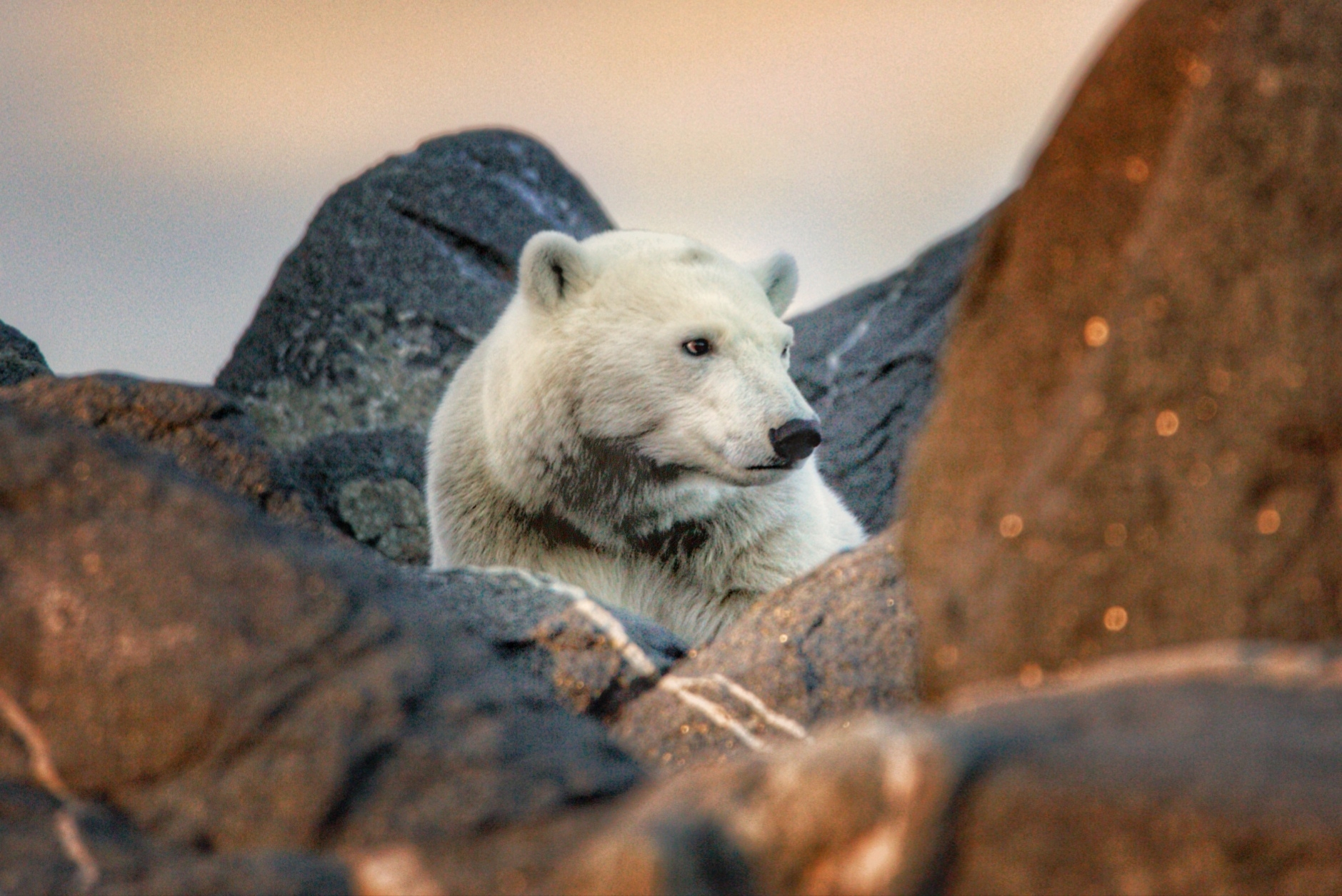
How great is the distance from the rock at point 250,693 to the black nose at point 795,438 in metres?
2.52

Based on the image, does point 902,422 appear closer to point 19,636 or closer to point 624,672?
point 624,672

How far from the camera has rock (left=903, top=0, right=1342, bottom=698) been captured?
7.22 feet

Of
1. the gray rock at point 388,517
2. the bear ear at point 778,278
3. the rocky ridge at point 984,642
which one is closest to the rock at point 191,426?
the rocky ridge at point 984,642

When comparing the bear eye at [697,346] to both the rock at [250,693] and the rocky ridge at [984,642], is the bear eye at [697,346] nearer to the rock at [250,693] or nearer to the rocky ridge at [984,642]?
the rocky ridge at [984,642]

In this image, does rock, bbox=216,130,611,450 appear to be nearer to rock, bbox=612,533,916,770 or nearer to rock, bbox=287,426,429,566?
rock, bbox=287,426,429,566

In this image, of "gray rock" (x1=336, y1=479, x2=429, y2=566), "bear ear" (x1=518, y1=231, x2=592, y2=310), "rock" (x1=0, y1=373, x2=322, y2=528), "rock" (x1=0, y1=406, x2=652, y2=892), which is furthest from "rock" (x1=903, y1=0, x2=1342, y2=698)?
"gray rock" (x1=336, y1=479, x2=429, y2=566)

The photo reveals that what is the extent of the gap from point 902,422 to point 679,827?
7498 mm

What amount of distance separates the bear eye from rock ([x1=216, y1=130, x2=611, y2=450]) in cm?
489

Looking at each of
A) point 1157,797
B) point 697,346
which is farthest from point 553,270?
point 1157,797

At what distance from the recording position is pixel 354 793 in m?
2.31

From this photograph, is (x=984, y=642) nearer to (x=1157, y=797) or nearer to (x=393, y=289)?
(x=1157, y=797)

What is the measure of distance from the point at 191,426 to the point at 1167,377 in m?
3.20

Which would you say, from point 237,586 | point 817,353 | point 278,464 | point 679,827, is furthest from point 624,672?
point 817,353

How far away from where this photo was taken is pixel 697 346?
550 centimetres
